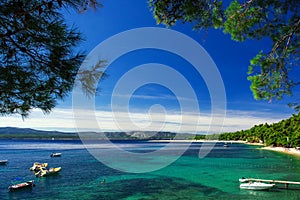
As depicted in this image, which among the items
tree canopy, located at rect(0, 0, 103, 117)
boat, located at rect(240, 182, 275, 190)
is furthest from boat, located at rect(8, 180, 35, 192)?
tree canopy, located at rect(0, 0, 103, 117)

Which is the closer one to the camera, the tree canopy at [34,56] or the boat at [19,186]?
the tree canopy at [34,56]

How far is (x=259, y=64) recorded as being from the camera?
5820 millimetres

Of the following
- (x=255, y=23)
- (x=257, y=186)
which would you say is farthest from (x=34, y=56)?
(x=257, y=186)

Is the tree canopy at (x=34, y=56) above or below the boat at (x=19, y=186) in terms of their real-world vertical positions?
above

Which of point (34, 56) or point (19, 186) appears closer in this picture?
point (34, 56)

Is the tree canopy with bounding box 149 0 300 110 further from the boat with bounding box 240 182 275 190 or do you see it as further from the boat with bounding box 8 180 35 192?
the boat with bounding box 8 180 35 192

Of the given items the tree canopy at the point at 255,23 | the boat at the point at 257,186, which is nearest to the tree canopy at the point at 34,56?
the tree canopy at the point at 255,23

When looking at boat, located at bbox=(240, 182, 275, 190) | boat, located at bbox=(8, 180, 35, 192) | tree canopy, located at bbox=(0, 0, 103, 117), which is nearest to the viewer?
tree canopy, located at bbox=(0, 0, 103, 117)

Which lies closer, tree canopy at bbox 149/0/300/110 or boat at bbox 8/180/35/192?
tree canopy at bbox 149/0/300/110

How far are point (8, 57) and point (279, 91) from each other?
6.05 meters

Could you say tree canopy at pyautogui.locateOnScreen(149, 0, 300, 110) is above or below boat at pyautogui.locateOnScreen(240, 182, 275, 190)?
above

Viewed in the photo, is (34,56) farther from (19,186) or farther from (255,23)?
(19,186)

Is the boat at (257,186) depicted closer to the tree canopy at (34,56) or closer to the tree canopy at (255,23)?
the tree canopy at (255,23)

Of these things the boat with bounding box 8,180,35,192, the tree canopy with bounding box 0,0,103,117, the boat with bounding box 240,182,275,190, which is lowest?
the boat with bounding box 8,180,35,192
